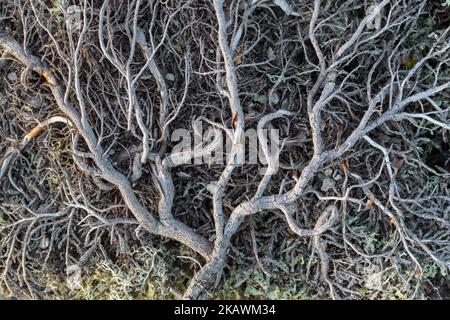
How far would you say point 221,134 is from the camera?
177cm

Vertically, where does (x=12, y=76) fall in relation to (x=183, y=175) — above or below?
above

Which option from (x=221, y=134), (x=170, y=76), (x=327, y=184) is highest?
(x=170, y=76)

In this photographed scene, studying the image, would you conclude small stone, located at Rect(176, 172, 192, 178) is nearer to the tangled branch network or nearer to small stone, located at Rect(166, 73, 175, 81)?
the tangled branch network

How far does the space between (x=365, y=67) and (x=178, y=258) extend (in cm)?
109

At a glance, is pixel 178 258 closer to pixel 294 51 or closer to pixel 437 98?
pixel 294 51

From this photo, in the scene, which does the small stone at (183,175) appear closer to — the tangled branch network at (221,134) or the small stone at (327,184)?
the tangled branch network at (221,134)

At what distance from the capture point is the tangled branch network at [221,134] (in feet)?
5.62

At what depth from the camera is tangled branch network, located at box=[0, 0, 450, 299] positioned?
1.71m

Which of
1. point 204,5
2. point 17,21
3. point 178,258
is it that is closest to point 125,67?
point 204,5

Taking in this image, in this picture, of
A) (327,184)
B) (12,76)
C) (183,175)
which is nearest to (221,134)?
(183,175)

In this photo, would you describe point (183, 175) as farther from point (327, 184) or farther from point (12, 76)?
point (12, 76)

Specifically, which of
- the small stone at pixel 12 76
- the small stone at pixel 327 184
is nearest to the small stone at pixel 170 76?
the small stone at pixel 12 76

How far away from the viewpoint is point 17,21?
5.87 feet

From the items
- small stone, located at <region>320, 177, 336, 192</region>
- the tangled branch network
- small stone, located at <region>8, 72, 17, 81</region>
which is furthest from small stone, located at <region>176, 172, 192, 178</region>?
small stone, located at <region>8, 72, 17, 81</region>
